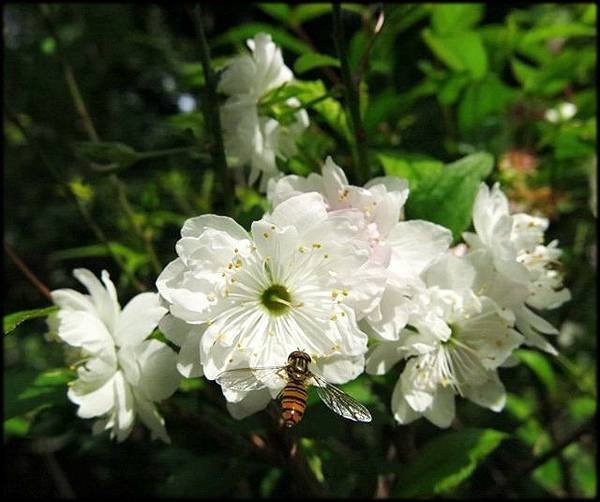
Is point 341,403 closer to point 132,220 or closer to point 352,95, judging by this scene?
point 352,95

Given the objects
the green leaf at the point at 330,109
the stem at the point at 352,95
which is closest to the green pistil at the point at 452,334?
the stem at the point at 352,95

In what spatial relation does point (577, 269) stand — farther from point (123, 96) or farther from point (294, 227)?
point (123, 96)

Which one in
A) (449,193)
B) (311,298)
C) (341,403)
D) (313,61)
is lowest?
(341,403)

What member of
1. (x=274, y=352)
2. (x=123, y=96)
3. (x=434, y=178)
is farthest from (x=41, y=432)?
(x=123, y=96)

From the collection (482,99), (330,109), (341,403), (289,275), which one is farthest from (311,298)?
(482,99)

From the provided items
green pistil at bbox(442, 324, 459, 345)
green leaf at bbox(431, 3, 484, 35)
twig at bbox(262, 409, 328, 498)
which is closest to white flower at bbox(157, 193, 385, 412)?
twig at bbox(262, 409, 328, 498)

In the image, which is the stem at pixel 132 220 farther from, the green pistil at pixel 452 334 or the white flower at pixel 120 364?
the green pistil at pixel 452 334
